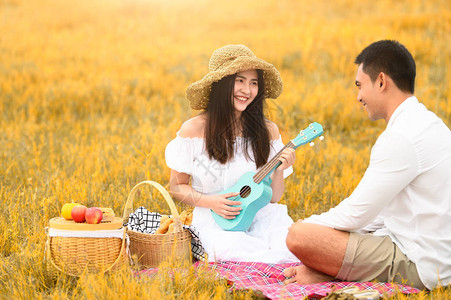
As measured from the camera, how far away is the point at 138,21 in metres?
15.3

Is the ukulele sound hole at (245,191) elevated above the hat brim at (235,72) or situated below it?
below

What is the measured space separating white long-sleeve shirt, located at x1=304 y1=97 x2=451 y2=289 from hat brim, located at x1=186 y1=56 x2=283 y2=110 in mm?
1222

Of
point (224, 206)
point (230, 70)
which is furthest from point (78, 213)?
point (230, 70)

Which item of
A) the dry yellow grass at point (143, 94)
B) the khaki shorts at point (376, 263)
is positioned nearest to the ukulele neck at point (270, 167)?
the khaki shorts at point (376, 263)

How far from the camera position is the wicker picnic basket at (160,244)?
136 inches

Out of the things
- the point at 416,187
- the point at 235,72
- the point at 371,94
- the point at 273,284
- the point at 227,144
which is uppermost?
the point at 235,72

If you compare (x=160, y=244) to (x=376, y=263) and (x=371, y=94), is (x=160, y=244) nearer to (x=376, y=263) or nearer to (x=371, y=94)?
(x=376, y=263)

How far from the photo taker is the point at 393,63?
3027 millimetres

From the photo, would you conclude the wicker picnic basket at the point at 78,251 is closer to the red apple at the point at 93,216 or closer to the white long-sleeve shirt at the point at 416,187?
the red apple at the point at 93,216

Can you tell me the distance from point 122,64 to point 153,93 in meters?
1.80

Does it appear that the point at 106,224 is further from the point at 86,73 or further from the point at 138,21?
the point at 138,21

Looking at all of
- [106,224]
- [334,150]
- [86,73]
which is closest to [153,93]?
[86,73]

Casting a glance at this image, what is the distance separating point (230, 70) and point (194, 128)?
0.57 meters

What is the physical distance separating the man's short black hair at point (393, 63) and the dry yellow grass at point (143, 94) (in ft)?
4.15
